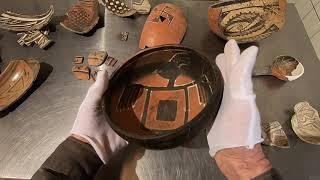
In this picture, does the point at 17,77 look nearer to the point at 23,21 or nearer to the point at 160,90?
the point at 23,21

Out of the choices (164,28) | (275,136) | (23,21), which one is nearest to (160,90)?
(164,28)

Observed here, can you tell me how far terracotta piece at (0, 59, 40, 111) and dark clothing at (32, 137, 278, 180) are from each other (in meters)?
0.18

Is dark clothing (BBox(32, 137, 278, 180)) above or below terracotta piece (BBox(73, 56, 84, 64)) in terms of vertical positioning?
below

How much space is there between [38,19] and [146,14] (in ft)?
0.79

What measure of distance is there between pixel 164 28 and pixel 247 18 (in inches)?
6.7

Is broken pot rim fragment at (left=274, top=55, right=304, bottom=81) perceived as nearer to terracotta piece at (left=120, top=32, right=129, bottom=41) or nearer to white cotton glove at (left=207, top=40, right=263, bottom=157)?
white cotton glove at (left=207, top=40, right=263, bottom=157)

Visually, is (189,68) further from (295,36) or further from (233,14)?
(295,36)

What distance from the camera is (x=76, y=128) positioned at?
638 millimetres

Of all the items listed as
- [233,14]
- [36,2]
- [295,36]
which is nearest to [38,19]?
[36,2]

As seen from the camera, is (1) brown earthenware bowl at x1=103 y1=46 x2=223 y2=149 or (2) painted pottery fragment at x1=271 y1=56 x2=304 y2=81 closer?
(1) brown earthenware bowl at x1=103 y1=46 x2=223 y2=149

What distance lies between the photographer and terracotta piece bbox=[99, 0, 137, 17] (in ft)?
2.61

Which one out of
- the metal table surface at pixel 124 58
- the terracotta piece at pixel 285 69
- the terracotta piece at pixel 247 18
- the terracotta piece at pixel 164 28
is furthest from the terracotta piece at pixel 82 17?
the terracotta piece at pixel 285 69

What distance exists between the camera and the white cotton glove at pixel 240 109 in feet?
1.90

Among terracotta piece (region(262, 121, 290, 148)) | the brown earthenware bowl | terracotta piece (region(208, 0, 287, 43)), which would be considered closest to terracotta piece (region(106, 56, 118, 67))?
the brown earthenware bowl
